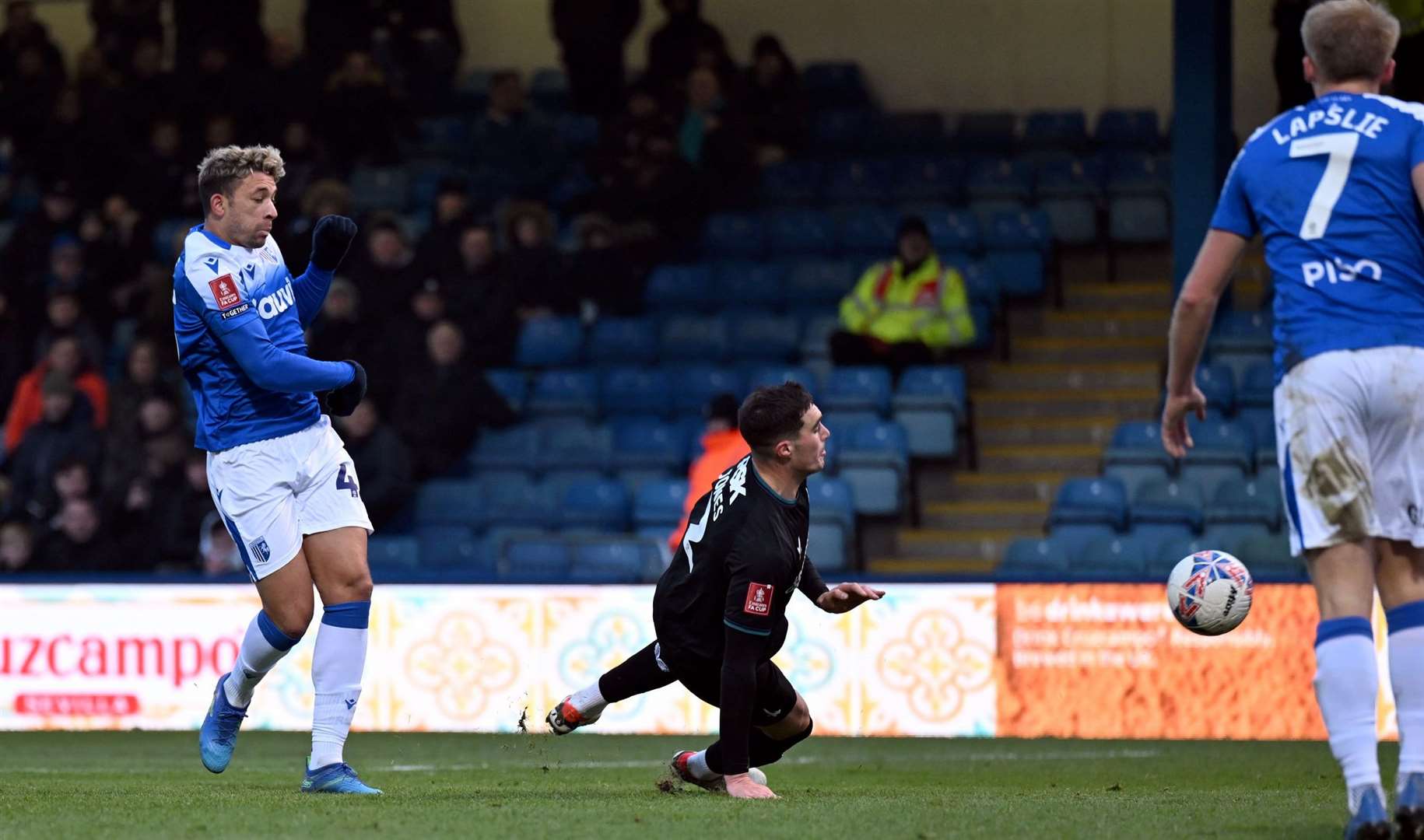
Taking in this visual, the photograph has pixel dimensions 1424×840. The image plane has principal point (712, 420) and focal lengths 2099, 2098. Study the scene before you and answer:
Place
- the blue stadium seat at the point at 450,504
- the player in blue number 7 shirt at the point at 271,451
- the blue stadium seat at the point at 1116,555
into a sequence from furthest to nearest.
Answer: the blue stadium seat at the point at 450,504
the blue stadium seat at the point at 1116,555
the player in blue number 7 shirt at the point at 271,451

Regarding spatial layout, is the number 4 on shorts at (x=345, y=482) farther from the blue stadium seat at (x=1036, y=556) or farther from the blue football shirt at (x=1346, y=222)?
the blue stadium seat at (x=1036, y=556)

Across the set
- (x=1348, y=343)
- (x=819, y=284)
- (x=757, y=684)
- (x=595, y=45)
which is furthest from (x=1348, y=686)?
(x=595, y=45)

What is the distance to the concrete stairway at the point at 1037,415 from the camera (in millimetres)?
14070

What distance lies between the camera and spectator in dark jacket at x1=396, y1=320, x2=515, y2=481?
48.3ft

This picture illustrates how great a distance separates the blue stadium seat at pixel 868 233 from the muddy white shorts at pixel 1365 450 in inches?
429

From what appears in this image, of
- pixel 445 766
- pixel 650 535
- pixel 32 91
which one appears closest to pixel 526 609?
pixel 650 535

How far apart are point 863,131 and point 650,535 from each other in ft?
17.2

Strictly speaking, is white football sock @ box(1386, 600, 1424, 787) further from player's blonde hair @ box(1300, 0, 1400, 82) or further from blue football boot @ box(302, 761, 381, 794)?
blue football boot @ box(302, 761, 381, 794)

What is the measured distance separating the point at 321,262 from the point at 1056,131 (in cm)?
1094

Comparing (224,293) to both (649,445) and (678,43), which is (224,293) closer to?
(649,445)

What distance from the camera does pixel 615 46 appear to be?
17719 millimetres

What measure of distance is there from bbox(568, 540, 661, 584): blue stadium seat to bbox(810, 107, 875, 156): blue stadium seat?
207 inches

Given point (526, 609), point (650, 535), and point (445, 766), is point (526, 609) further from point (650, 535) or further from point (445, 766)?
point (445, 766)

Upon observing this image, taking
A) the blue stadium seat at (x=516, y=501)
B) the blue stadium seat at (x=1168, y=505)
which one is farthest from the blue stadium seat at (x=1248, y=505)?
the blue stadium seat at (x=516, y=501)
